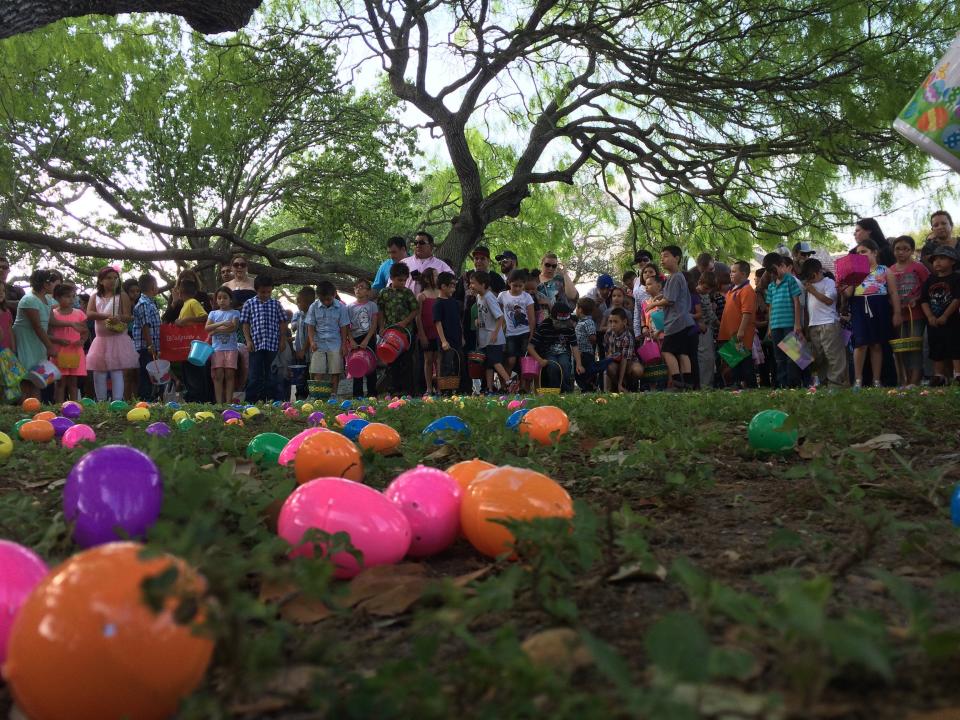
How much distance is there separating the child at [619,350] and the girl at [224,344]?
189 inches

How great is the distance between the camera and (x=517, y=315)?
397 inches

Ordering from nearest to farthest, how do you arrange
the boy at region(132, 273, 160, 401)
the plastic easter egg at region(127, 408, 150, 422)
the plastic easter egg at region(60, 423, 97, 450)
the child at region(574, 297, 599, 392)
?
the plastic easter egg at region(60, 423, 97, 450)
the plastic easter egg at region(127, 408, 150, 422)
the boy at region(132, 273, 160, 401)
the child at region(574, 297, 599, 392)

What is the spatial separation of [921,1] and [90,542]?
9.53 metres

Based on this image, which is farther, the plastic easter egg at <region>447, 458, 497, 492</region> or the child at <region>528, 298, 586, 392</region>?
the child at <region>528, 298, 586, 392</region>

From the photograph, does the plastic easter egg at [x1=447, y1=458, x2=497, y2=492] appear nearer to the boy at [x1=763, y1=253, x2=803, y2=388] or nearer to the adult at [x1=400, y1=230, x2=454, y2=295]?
the boy at [x1=763, y1=253, x2=803, y2=388]

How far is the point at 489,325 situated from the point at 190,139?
1149 cm

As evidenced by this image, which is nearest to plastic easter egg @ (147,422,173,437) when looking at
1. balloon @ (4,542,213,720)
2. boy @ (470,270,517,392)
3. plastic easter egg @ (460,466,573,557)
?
plastic easter egg @ (460,466,573,557)

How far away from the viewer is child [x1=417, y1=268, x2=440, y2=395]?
10047mm

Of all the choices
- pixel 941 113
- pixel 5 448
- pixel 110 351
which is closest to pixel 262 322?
pixel 110 351

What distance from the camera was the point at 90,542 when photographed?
172 cm

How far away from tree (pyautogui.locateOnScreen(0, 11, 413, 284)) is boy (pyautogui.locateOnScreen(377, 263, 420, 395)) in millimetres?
3700

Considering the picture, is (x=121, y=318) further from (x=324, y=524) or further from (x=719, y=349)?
(x=324, y=524)

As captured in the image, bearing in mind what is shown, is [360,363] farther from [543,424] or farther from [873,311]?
[543,424]

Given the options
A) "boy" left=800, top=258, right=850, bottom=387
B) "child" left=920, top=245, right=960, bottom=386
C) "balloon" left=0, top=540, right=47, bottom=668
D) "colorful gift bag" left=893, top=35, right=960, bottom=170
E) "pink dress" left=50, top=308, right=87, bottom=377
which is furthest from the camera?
"pink dress" left=50, top=308, right=87, bottom=377
